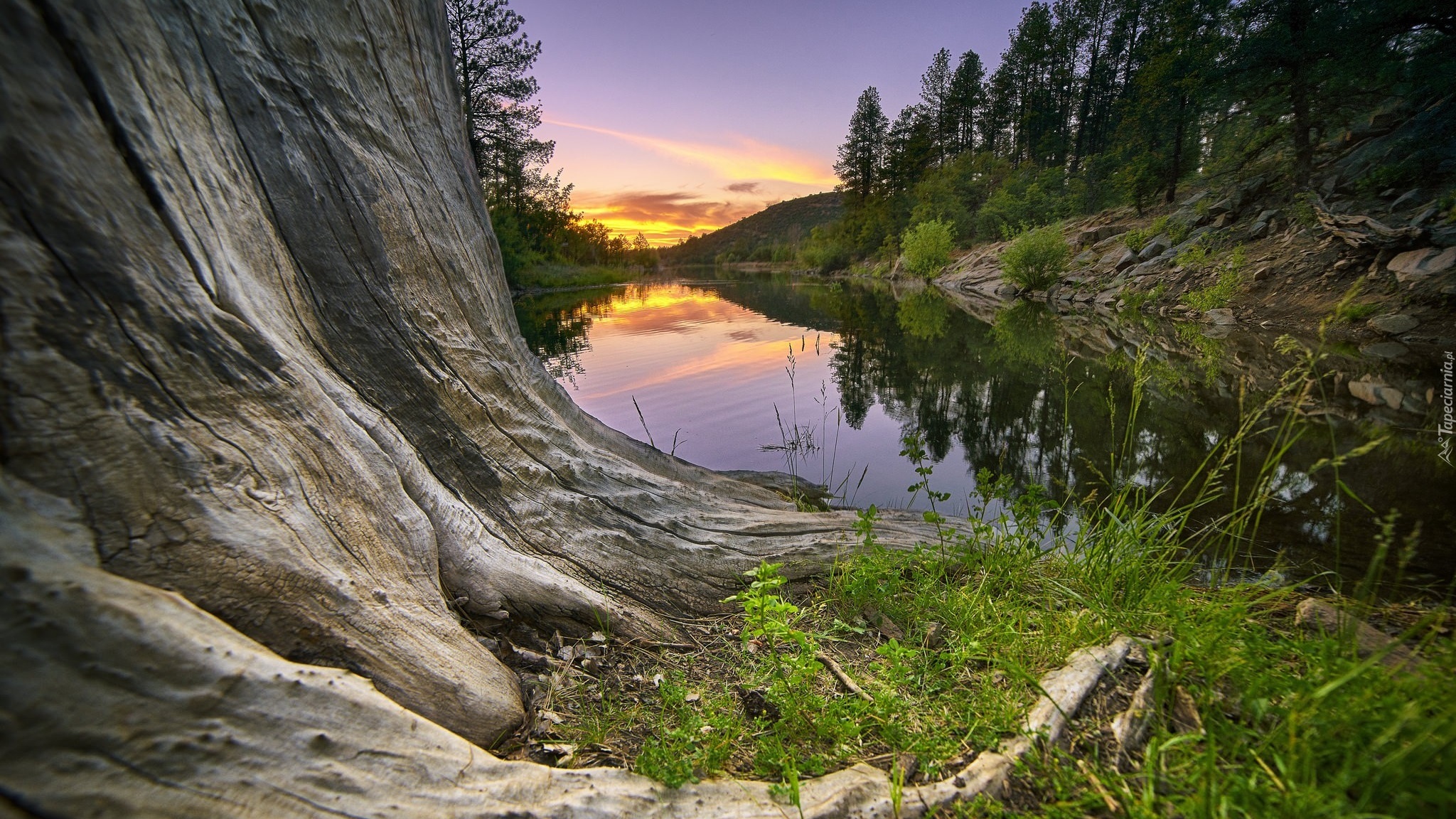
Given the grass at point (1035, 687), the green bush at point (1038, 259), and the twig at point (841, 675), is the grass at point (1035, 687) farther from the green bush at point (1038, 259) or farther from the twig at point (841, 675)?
the green bush at point (1038, 259)

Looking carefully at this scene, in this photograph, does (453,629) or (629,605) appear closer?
(453,629)

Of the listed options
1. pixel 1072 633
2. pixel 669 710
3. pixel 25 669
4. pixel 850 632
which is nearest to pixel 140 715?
pixel 25 669

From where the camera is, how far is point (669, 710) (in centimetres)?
216

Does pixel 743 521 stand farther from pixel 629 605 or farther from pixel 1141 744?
pixel 1141 744

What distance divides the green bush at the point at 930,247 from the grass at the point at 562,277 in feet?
81.3

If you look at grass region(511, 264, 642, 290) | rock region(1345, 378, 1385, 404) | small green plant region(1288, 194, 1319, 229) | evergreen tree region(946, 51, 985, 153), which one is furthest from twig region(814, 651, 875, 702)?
evergreen tree region(946, 51, 985, 153)

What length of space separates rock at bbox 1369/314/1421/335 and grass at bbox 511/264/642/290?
105 ft

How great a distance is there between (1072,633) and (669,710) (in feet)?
5.16

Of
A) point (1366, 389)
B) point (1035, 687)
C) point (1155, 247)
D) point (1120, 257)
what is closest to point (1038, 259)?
point (1120, 257)

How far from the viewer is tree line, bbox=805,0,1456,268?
567 inches

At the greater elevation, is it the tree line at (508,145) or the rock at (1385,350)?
the tree line at (508,145)

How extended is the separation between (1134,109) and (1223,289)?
60.4ft

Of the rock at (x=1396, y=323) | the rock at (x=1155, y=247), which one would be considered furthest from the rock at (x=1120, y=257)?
the rock at (x=1396, y=323)

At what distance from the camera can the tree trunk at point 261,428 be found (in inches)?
45.8
